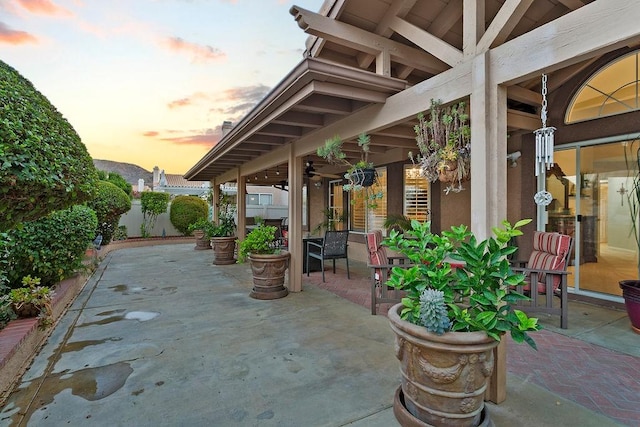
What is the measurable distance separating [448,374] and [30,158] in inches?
110

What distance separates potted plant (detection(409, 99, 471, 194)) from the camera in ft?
8.34

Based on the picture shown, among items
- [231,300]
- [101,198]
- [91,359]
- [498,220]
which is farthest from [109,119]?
[498,220]

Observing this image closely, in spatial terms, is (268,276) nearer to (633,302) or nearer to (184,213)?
(633,302)

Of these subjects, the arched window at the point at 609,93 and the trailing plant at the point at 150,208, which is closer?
the arched window at the point at 609,93

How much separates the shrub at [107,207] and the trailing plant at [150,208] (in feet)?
7.34

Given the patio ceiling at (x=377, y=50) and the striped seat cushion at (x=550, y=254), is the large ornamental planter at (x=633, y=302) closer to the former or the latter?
the striped seat cushion at (x=550, y=254)

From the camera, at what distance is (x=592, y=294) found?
4.32m

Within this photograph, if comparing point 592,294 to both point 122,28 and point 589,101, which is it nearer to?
point 589,101

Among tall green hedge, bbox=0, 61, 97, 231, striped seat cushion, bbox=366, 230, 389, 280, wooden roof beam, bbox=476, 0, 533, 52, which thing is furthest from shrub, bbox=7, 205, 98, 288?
wooden roof beam, bbox=476, 0, 533, 52

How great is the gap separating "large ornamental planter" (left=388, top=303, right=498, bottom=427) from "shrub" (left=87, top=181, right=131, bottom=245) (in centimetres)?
972

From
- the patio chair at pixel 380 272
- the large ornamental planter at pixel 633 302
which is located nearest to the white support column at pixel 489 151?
the patio chair at pixel 380 272

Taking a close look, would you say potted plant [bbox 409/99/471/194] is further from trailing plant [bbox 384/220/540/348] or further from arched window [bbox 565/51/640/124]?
arched window [bbox 565/51/640/124]

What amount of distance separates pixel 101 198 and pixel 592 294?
1138 cm

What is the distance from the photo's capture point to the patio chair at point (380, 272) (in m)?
4.04
